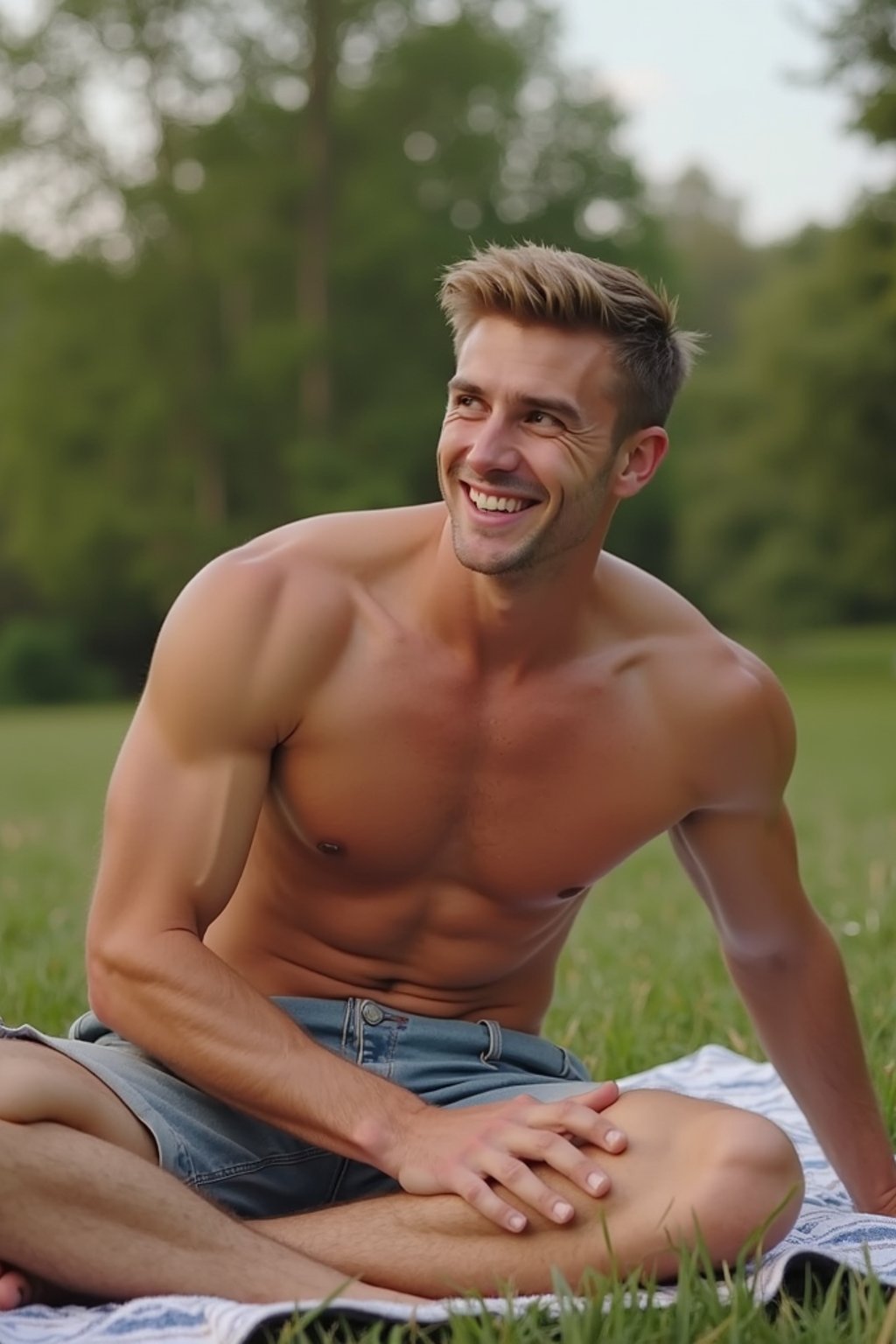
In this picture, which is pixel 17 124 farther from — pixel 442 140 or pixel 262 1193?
pixel 262 1193

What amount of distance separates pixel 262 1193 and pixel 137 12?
30727 mm

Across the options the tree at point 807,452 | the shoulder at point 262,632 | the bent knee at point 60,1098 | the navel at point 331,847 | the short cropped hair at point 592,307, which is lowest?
the tree at point 807,452

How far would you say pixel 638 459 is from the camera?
3.12 metres

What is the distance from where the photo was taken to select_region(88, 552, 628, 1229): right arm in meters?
2.56

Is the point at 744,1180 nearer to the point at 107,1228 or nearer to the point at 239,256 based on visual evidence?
the point at 107,1228

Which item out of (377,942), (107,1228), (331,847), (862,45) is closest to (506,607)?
(331,847)

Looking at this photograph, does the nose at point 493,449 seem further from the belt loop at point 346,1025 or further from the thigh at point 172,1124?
the thigh at point 172,1124

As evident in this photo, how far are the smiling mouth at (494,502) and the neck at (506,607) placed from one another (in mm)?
113

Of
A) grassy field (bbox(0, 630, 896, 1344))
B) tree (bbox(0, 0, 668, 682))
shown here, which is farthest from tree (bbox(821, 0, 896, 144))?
grassy field (bbox(0, 630, 896, 1344))

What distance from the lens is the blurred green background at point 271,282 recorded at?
101 feet

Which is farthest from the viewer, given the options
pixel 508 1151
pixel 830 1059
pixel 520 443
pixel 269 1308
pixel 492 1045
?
pixel 830 1059

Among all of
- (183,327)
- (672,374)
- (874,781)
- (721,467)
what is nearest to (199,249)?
Answer: (183,327)

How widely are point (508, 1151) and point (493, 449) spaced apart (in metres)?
Answer: 1.06

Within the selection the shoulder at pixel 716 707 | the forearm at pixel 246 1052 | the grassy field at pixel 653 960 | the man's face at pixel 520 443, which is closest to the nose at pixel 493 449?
the man's face at pixel 520 443
